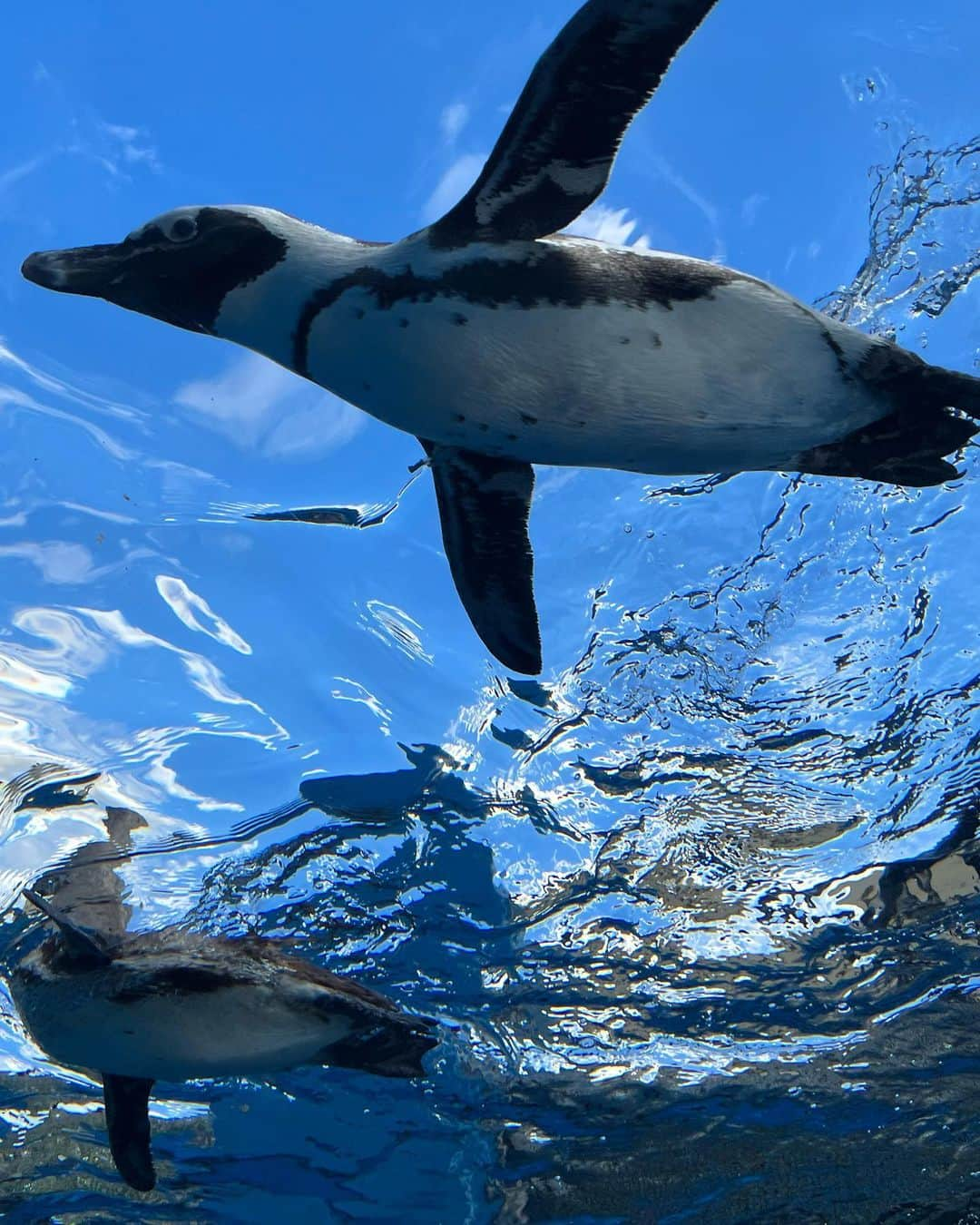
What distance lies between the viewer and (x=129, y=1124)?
8102 millimetres

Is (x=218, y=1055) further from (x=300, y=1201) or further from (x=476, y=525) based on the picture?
(x=300, y=1201)

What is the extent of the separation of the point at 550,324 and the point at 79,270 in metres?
2.15

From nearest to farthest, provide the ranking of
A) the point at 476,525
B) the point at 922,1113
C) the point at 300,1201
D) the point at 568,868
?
the point at 476,525 < the point at 568,868 < the point at 922,1113 < the point at 300,1201

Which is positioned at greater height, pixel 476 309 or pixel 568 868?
pixel 476 309

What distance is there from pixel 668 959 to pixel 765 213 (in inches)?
316

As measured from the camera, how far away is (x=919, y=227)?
7.65 m

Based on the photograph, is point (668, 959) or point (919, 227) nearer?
point (919, 227)

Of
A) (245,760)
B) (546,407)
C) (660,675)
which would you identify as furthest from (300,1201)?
(546,407)

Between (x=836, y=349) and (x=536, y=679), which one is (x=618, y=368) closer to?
(x=836, y=349)

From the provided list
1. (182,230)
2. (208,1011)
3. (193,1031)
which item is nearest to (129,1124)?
(193,1031)

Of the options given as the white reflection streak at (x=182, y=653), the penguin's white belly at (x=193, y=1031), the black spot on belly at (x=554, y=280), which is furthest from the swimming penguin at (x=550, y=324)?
the white reflection streak at (x=182, y=653)

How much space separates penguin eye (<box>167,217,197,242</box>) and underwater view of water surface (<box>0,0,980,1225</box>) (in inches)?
68.5

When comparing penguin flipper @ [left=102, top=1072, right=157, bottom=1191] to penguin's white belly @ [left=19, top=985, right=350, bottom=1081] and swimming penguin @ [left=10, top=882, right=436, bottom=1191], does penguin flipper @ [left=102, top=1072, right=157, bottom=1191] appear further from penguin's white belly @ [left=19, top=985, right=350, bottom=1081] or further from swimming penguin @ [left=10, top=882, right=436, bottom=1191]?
swimming penguin @ [left=10, top=882, right=436, bottom=1191]

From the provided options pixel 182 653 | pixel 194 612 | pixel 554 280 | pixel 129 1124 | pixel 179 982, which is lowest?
pixel 129 1124
